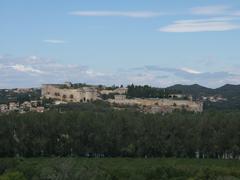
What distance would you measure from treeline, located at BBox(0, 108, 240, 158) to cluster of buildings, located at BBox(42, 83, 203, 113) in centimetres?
4888

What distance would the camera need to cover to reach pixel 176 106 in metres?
135

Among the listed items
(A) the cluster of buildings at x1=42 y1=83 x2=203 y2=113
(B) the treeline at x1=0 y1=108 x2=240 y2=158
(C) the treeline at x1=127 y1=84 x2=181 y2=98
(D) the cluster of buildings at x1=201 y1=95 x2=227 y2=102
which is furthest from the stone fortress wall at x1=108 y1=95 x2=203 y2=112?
(B) the treeline at x1=0 y1=108 x2=240 y2=158

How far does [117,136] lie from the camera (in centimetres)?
7131

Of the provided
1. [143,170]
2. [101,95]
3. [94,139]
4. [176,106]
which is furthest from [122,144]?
[101,95]

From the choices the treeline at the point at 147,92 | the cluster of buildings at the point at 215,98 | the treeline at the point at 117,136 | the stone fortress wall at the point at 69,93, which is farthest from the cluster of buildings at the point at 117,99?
the treeline at the point at 117,136

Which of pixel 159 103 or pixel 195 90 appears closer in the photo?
pixel 159 103

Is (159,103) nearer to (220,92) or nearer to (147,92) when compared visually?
(147,92)

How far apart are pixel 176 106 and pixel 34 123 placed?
67.6m

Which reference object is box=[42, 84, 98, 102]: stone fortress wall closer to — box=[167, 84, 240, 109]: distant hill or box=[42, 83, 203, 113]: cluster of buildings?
box=[42, 83, 203, 113]: cluster of buildings

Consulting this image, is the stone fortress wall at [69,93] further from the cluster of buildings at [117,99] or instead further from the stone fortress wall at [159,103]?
the stone fortress wall at [159,103]

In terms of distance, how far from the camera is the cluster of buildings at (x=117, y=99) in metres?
131

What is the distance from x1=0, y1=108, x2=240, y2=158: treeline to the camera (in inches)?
2751

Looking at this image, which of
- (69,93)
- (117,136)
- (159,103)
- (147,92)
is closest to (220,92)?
(147,92)

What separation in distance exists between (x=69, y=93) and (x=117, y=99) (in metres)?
17.3
